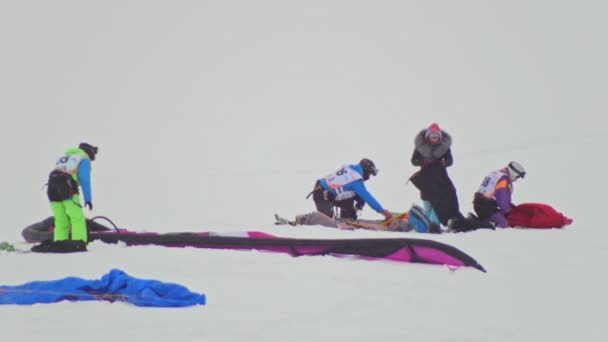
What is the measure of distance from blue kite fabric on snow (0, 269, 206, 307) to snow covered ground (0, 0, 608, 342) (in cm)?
12

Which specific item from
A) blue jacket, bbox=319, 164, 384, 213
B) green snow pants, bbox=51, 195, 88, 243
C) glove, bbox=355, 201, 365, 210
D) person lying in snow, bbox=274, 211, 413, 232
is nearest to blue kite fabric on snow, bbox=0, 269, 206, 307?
green snow pants, bbox=51, 195, 88, 243

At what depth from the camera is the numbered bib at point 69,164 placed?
8.55 meters

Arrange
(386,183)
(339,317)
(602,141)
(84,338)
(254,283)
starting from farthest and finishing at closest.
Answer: (386,183)
(602,141)
(254,283)
(339,317)
(84,338)

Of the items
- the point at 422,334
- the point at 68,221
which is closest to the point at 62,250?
the point at 68,221

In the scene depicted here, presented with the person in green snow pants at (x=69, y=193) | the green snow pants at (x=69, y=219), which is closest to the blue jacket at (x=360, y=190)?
the person in green snow pants at (x=69, y=193)

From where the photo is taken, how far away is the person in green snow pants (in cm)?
848

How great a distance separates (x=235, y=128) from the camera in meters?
94.7

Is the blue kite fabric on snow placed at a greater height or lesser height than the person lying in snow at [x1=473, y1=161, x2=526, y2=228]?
lesser

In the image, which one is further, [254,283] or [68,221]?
[68,221]

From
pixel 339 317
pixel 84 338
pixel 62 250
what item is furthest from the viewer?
pixel 62 250

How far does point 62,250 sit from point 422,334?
483 centimetres

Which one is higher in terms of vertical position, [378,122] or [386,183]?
[378,122]

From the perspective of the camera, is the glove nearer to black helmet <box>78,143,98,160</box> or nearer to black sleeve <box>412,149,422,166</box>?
black sleeve <box>412,149,422,166</box>

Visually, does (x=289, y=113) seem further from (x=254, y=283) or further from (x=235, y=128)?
(x=254, y=283)
